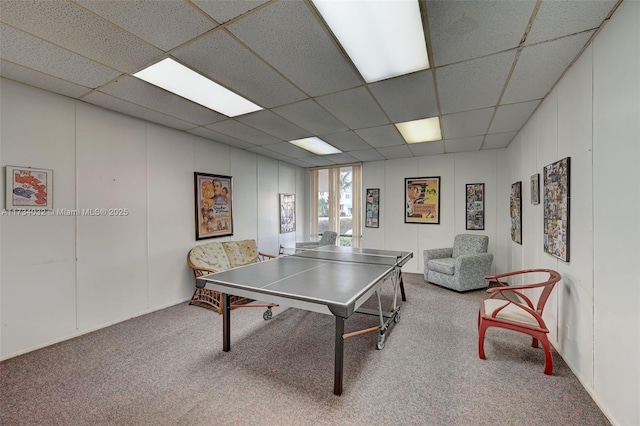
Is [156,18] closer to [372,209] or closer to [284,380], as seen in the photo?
[284,380]

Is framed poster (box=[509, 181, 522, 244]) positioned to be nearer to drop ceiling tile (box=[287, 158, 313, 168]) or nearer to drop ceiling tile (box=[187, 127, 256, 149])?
drop ceiling tile (box=[287, 158, 313, 168])

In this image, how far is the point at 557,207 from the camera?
256 cm

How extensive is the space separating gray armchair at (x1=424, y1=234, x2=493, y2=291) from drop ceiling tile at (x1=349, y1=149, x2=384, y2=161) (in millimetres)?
2448

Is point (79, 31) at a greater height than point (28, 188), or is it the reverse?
point (79, 31)

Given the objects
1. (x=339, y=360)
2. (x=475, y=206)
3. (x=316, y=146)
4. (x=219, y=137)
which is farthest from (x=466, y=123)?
(x=219, y=137)

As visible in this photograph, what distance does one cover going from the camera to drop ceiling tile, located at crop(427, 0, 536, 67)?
1.68m

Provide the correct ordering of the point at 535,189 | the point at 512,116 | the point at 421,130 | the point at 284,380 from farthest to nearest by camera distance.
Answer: the point at 421,130 < the point at 512,116 < the point at 535,189 < the point at 284,380

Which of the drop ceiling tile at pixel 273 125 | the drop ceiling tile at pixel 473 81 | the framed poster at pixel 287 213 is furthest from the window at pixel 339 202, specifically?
the drop ceiling tile at pixel 473 81

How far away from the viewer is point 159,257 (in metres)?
3.94

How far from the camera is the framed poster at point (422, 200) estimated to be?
5.99m

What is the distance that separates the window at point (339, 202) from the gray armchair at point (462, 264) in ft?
7.04

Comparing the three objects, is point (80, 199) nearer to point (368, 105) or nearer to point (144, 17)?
point (144, 17)

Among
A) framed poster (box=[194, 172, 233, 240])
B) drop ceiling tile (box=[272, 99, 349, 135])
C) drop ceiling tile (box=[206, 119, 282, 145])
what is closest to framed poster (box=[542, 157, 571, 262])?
drop ceiling tile (box=[272, 99, 349, 135])

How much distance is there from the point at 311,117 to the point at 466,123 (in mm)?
2358
